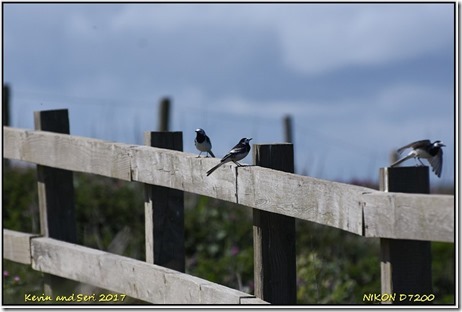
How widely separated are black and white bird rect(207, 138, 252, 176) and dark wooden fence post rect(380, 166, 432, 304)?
1321 millimetres

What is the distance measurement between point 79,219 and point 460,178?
6.51m

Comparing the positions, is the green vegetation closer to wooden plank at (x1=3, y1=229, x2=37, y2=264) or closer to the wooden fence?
wooden plank at (x1=3, y1=229, x2=37, y2=264)

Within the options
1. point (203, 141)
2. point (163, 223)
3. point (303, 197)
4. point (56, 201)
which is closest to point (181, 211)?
point (163, 223)

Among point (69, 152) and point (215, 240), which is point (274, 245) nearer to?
point (69, 152)

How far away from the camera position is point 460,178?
15.2ft

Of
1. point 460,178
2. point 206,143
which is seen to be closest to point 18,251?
point 206,143

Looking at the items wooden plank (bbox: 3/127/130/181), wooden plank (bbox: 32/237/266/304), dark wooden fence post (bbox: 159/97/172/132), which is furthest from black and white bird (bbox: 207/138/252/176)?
dark wooden fence post (bbox: 159/97/172/132)

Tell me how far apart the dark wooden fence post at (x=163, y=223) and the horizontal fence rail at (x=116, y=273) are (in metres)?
0.16

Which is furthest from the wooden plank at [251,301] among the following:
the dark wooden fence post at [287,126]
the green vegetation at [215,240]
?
the dark wooden fence post at [287,126]

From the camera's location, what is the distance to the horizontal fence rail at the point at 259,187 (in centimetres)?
402

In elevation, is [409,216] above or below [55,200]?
above

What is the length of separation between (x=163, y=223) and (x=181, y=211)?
15 centimetres

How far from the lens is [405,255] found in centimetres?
429

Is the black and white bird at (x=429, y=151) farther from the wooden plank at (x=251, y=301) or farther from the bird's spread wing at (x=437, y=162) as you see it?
the wooden plank at (x=251, y=301)
